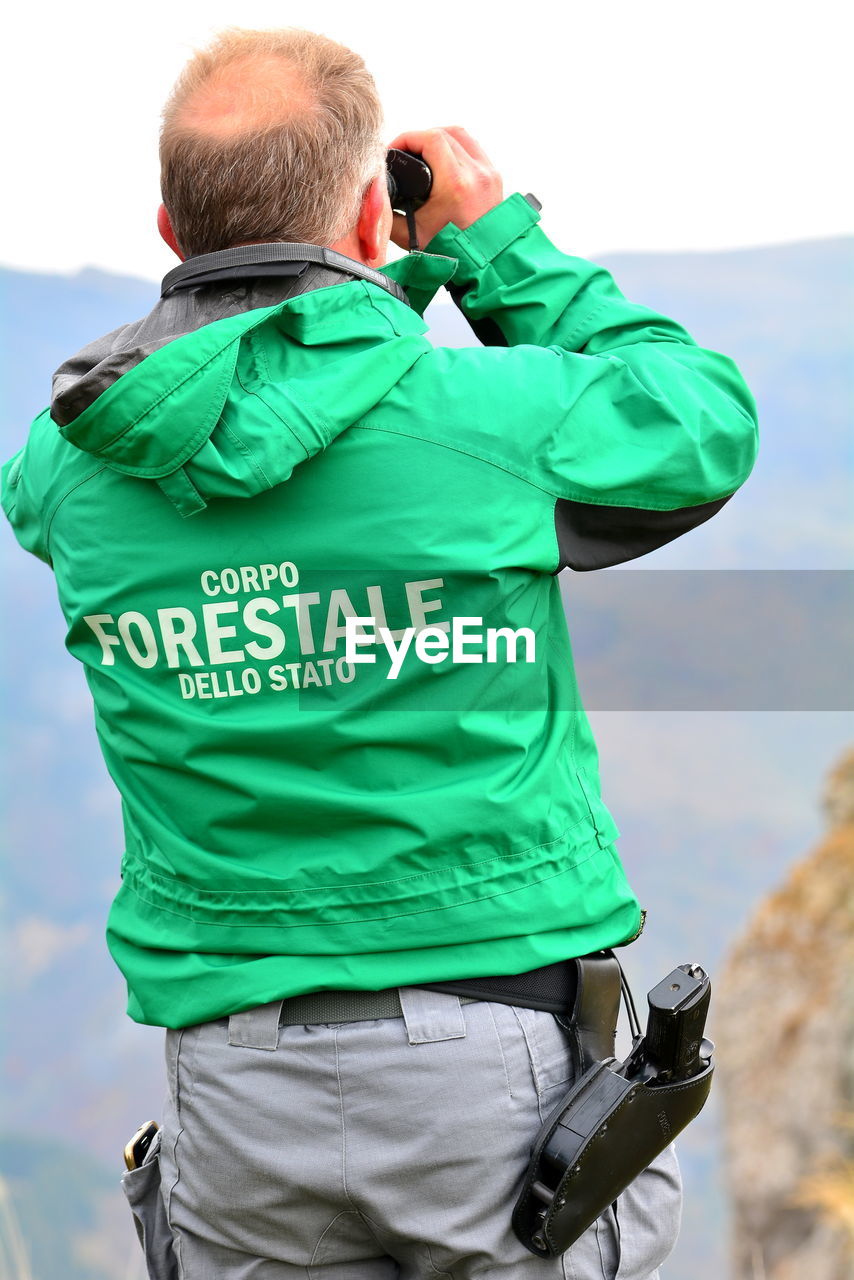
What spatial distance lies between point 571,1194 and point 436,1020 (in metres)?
0.18

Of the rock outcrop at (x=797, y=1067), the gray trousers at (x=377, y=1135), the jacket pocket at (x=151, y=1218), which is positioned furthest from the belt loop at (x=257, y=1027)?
the rock outcrop at (x=797, y=1067)

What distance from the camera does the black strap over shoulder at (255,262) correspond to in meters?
0.98

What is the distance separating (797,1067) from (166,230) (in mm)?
5529

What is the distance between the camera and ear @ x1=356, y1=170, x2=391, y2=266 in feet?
3.49

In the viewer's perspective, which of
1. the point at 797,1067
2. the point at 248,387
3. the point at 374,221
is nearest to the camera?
the point at 248,387

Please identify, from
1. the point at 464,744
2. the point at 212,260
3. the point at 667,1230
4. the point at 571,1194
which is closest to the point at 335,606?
the point at 464,744

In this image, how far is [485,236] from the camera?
112 centimetres

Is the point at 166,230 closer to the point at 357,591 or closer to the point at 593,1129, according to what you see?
the point at 357,591

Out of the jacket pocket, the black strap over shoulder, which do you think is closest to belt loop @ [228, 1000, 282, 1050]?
the jacket pocket

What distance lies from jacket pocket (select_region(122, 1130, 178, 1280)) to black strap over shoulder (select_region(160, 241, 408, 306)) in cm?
80

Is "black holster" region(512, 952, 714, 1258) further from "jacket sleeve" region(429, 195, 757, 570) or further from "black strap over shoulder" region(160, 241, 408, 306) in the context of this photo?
"black strap over shoulder" region(160, 241, 408, 306)

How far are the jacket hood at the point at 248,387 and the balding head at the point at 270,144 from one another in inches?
2.5

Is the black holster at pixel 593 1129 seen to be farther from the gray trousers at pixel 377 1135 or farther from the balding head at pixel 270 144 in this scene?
the balding head at pixel 270 144

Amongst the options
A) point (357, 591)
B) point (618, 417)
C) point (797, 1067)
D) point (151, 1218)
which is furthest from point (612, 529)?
point (797, 1067)
